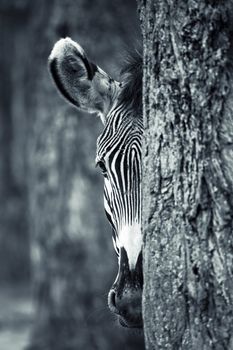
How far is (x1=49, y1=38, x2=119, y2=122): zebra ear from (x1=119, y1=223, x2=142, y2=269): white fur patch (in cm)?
109

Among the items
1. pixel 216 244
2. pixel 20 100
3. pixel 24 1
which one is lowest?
pixel 216 244

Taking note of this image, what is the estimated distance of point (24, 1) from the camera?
47.4 feet

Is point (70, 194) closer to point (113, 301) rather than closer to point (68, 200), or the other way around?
point (68, 200)

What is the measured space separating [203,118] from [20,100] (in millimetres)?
12971

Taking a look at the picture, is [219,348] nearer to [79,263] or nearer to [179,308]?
[179,308]

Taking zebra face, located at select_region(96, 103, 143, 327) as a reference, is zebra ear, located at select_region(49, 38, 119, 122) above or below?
above

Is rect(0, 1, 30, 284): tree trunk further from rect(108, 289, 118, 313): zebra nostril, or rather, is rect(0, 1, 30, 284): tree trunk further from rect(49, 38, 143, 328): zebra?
rect(108, 289, 118, 313): zebra nostril

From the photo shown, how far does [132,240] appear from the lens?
3.79m

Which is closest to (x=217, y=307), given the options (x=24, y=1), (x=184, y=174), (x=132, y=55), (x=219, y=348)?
(x=219, y=348)

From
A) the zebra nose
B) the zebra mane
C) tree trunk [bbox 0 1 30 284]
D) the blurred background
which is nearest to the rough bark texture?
the zebra nose

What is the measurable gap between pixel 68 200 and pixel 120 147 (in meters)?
6.16

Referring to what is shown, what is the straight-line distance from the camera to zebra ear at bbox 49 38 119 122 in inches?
182

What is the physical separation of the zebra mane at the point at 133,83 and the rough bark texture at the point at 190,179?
0.82 meters

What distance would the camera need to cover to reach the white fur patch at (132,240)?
12.3ft
